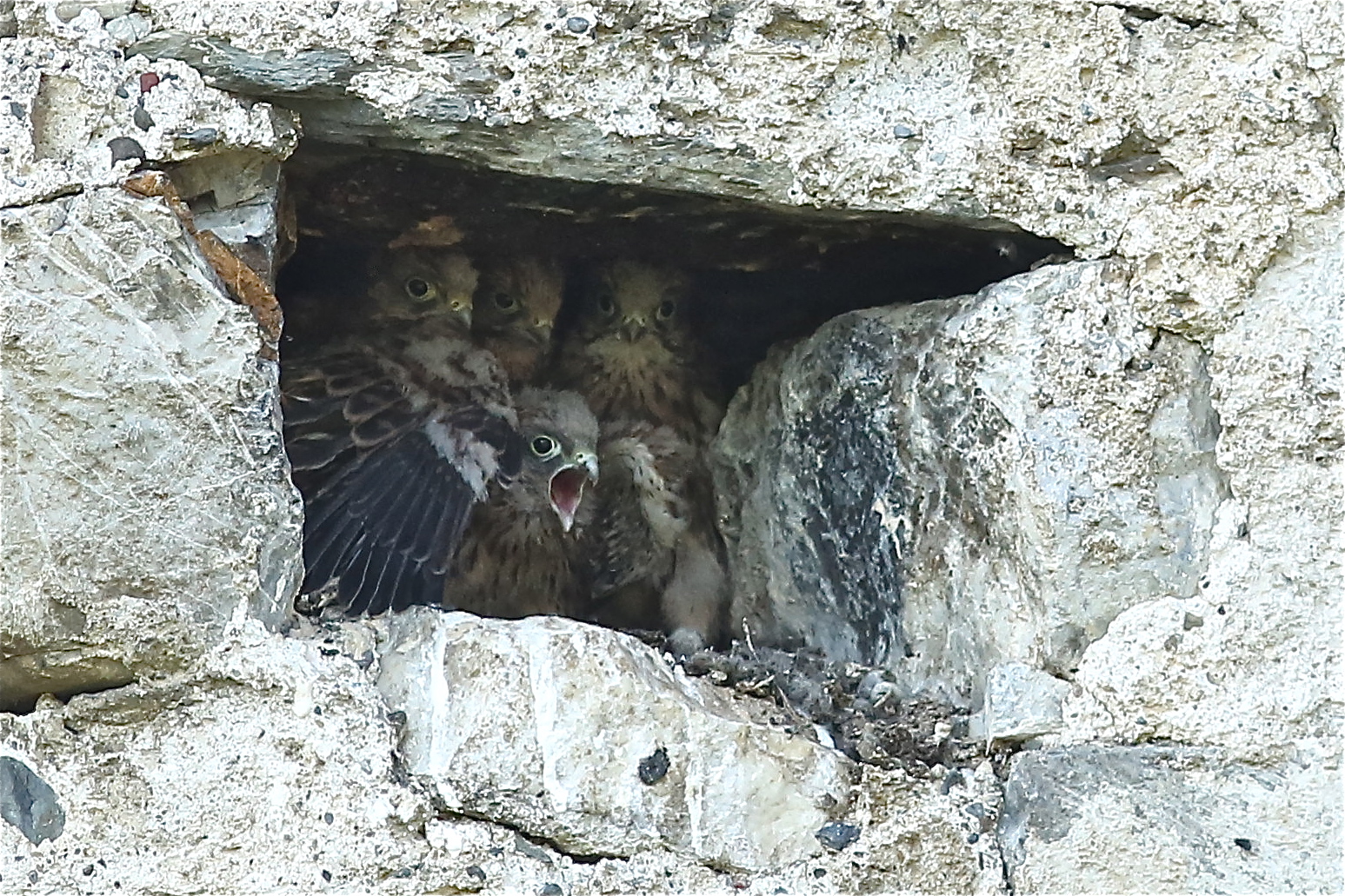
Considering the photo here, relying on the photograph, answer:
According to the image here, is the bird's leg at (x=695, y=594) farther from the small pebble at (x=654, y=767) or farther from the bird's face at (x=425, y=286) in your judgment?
the small pebble at (x=654, y=767)

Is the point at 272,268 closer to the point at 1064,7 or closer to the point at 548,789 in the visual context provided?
the point at 548,789

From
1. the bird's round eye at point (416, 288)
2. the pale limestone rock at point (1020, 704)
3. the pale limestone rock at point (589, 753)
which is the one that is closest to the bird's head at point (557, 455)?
the bird's round eye at point (416, 288)

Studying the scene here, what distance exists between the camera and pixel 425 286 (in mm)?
2457

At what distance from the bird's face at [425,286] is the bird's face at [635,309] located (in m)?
0.22

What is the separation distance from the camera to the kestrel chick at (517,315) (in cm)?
251

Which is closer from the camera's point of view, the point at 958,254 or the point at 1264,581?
the point at 1264,581

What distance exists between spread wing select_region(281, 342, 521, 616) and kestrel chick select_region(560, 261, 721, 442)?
0.29m

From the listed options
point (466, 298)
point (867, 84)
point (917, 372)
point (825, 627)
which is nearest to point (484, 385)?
point (466, 298)

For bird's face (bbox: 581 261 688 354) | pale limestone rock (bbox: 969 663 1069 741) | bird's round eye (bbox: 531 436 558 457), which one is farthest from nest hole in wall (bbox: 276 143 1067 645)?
pale limestone rock (bbox: 969 663 1069 741)

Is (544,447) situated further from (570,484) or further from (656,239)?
(656,239)

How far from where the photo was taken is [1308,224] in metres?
1.62

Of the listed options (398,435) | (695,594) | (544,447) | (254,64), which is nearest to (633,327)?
(544,447)

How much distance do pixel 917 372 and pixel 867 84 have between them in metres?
0.35

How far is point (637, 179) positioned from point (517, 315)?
91 centimetres
